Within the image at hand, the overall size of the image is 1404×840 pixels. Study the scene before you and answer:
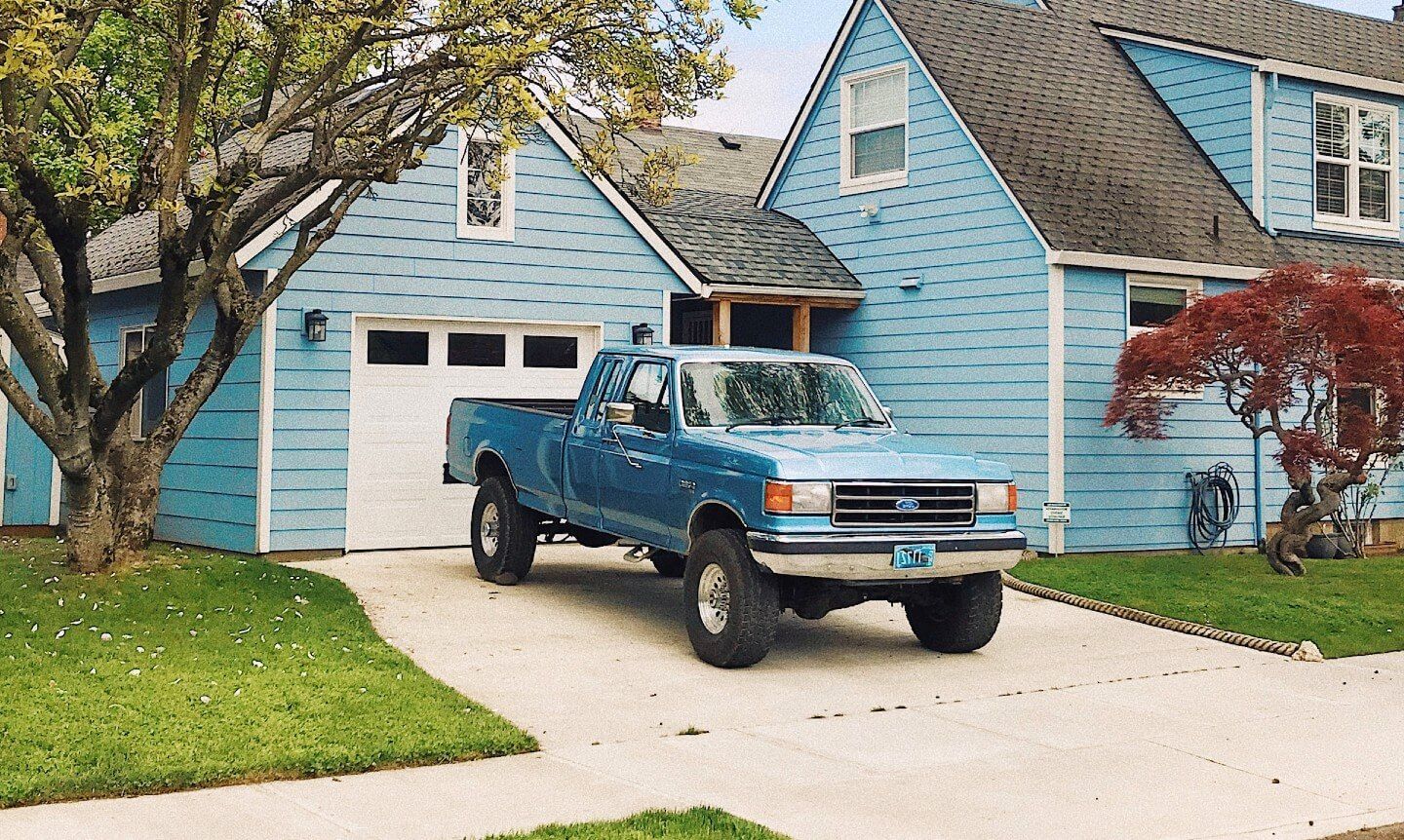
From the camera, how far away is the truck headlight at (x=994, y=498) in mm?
9656

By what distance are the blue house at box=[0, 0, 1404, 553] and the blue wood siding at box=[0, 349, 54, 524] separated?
5 centimetres

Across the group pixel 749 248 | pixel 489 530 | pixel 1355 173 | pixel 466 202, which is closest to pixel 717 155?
pixel 749 248

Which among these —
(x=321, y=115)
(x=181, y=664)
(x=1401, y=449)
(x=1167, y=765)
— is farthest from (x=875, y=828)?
(x=1401, y=449)

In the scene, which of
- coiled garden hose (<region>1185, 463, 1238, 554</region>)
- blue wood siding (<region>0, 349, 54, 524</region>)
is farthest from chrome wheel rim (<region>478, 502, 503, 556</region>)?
coiled garden hose (<region>1185, 463, 1238, 554</region>)

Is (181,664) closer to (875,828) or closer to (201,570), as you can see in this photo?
(201,570)

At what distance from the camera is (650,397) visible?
10734 mm

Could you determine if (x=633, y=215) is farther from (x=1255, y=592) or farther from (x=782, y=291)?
(x=1255, y=592)

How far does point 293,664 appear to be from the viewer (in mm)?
8820

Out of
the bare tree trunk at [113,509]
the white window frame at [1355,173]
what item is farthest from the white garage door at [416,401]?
the white window frame at [1355,173]

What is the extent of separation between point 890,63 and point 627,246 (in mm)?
4461

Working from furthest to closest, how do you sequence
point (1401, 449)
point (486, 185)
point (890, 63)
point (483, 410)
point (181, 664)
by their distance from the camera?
point (890, 63) → point (486, 185) → point (1401, 449) → point (483, 410) → point (181, 664)

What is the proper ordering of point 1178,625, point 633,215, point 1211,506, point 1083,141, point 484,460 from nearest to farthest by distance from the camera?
point 1178,625, point 484,460, point 633,215, point 1211,506, point 1083,141

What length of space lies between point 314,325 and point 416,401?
1.35 m

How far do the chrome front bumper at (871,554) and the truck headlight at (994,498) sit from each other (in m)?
0.16
